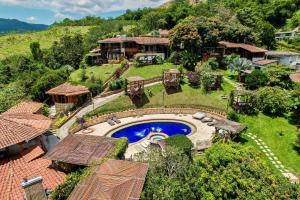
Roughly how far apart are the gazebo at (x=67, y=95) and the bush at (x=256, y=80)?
90.8 feet

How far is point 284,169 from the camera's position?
24641 mm

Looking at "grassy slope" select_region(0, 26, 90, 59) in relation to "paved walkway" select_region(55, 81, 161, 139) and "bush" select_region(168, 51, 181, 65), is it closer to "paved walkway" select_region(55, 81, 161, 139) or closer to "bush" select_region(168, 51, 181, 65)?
"bush" select_region(168, 51, 181, 65)

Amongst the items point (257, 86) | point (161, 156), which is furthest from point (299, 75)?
point (161, 156)

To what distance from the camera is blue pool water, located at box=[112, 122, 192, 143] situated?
34.5 metres

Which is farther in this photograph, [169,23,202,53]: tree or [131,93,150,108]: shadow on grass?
[169,23,202,53]: tree

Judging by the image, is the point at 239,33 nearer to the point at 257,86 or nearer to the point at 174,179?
the point at 257,86

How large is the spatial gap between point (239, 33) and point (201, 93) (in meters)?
24.2

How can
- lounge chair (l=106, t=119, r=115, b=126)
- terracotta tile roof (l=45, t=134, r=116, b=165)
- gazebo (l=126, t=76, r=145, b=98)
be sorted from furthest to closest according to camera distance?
gazebo (l=126, t=76, r=145, b=98), lounge chair (l=106, t=119, r=115, b=126), terracotta tile roof (l=45, t=134, r=116, b=165)

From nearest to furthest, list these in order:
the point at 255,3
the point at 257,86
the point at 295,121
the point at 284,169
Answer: the point at 284,169 < the point at 295,121 < the point at 257,86 < the point at 255,3

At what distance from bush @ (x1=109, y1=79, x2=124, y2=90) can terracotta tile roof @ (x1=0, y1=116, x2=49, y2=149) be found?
2381 cm

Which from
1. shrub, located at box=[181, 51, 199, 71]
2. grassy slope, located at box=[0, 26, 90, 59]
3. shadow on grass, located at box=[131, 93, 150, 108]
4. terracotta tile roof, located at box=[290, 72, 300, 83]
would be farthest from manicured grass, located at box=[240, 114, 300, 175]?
grassy slope, located at box=[0, 26, 90, 59]

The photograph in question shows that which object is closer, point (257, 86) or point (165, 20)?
point (257, 86)

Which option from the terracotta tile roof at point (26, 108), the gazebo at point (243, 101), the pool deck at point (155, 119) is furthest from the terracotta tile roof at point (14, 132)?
the gazebo at point (243, 101)

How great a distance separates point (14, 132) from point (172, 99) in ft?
90.4
